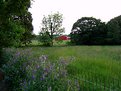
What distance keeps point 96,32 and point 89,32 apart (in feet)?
5.20

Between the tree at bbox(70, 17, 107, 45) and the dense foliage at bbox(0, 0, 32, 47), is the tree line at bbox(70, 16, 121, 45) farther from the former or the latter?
the dense foliage at bbox(0, 0, 32, 47)

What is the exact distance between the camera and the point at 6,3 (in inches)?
432

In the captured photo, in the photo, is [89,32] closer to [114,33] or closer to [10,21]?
[114,33]

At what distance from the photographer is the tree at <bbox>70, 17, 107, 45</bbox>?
51500 millimetres

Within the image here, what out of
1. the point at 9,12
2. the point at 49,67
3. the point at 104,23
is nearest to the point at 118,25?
the point at 104,23

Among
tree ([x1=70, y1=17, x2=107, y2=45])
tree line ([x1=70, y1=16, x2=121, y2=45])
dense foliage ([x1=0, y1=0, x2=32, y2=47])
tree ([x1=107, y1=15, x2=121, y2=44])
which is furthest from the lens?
tree ([x1=70, y1=17, x2=107, y2=45])

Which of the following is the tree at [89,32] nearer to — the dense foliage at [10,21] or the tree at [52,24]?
the tree at [52,24]

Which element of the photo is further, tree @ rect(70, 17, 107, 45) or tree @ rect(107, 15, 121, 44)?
tree @ rect(70, 17, 107, 45)

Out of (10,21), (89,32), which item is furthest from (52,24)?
(10,21)

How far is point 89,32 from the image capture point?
53.8 meters

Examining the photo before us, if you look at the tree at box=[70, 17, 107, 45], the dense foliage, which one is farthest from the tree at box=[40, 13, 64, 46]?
the dense foliage

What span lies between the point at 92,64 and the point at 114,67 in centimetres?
111

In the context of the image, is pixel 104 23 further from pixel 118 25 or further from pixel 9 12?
pixel 9 12

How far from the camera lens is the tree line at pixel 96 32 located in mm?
49281
